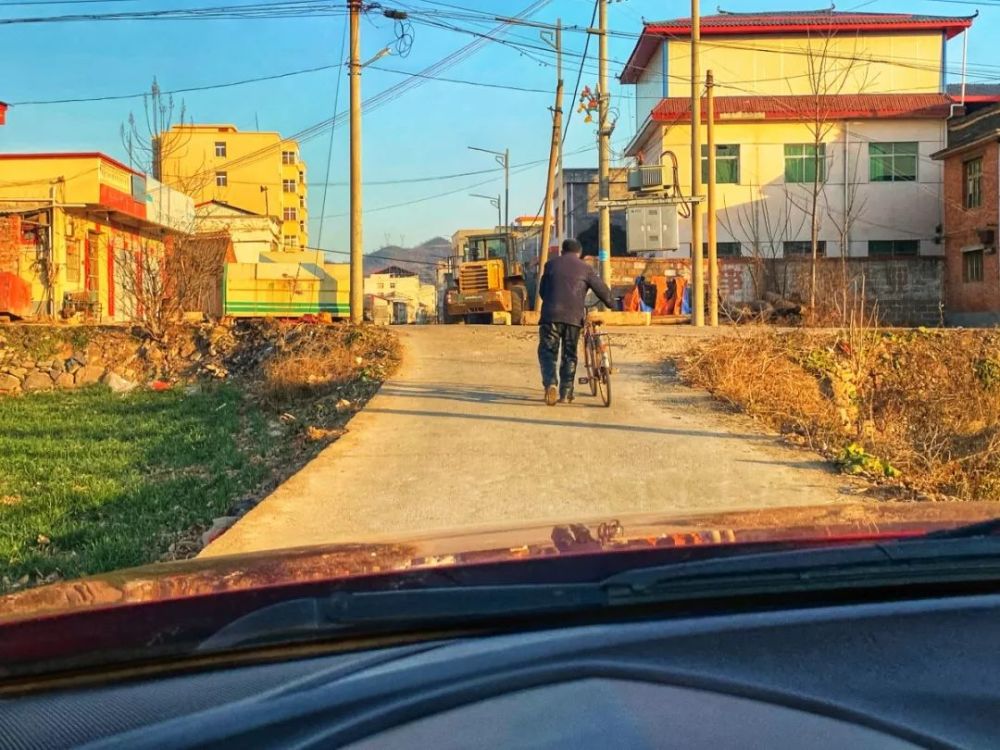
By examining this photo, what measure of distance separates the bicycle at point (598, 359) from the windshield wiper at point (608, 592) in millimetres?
8581

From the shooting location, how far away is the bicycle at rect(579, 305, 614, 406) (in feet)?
35.1

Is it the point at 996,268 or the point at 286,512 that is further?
the point at 996,268

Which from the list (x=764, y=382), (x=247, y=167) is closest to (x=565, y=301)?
(x=764, y=382)

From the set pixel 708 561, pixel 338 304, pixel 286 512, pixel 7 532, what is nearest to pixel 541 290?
pixel 286 512

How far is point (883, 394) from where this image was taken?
13.9m

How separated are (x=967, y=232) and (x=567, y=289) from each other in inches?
1040

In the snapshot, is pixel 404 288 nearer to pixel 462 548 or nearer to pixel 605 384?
pixel 605 384

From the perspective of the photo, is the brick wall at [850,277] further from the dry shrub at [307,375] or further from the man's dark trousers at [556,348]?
the man's dark trousers at [556,348]

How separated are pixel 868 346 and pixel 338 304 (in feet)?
46.5

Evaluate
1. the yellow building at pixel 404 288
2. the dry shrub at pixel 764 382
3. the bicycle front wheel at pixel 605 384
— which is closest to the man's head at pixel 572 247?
the bicycle front wheel at pixel 605 384

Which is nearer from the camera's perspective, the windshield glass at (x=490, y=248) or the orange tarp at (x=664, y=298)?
the orange tarp at (x=664, y=298)

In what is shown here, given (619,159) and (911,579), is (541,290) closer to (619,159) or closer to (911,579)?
(911,579)

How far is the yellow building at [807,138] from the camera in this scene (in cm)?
3584

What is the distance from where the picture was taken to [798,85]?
3731 centimetres
